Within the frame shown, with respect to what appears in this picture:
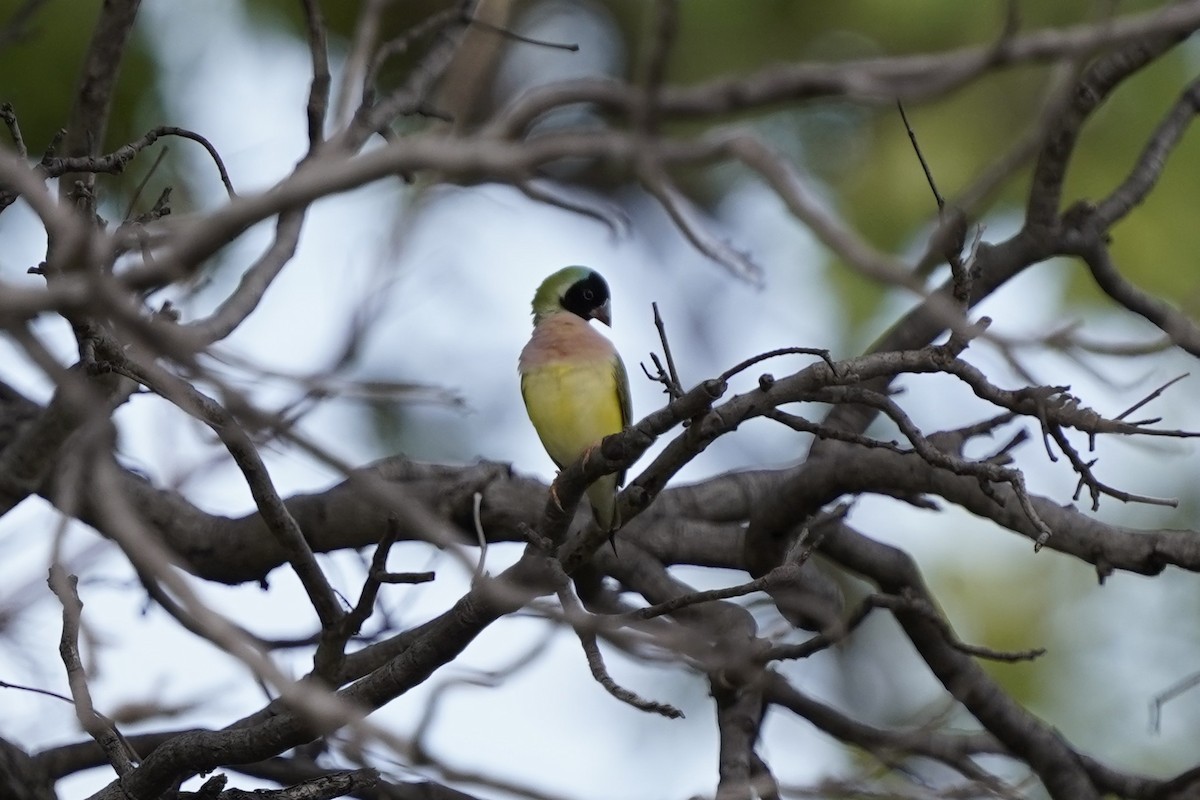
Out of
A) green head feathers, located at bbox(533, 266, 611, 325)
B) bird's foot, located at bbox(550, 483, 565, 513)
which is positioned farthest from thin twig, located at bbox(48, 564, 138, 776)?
green head feathers, located at bbox(533, 266, 611, 325)

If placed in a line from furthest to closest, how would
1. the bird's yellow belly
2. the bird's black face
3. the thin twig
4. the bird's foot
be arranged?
1. the bird's black face
2. the bird's yellow belly
3. the bird's foot
4. the thin twig

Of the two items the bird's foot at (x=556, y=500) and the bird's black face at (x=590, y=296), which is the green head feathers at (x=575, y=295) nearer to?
the bird's black face at (x=590, y=296)

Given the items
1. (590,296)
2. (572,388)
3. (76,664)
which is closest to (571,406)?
(572,388)

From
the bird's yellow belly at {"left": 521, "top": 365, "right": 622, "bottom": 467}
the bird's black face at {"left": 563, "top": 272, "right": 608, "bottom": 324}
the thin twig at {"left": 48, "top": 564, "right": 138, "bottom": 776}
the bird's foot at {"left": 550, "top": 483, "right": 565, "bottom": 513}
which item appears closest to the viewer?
the thin twig at {"left": 48, "top": 564, "right": 138, "bottom": 776}

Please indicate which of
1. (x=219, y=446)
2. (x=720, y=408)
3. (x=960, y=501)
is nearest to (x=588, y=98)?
(x=720, y=408)

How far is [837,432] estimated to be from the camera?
2.65 metres

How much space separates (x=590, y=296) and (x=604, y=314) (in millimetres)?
93

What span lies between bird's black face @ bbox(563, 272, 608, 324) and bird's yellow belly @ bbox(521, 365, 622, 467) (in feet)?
1.97

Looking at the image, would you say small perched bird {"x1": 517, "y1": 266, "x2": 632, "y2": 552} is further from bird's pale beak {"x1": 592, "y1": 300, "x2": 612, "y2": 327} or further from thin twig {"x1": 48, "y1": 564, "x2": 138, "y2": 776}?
thin twig {"x1": 48, "y1": 564, "x2": 138, "y2": 776}

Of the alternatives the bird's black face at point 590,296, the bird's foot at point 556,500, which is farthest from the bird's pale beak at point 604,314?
the bird's foot at point 556,500

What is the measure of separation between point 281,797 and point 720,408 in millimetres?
1256

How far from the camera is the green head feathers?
5.15 metres

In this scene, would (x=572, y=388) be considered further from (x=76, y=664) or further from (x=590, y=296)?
(x=76, y=664)

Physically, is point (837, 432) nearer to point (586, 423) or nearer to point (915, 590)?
point (915, 590)
